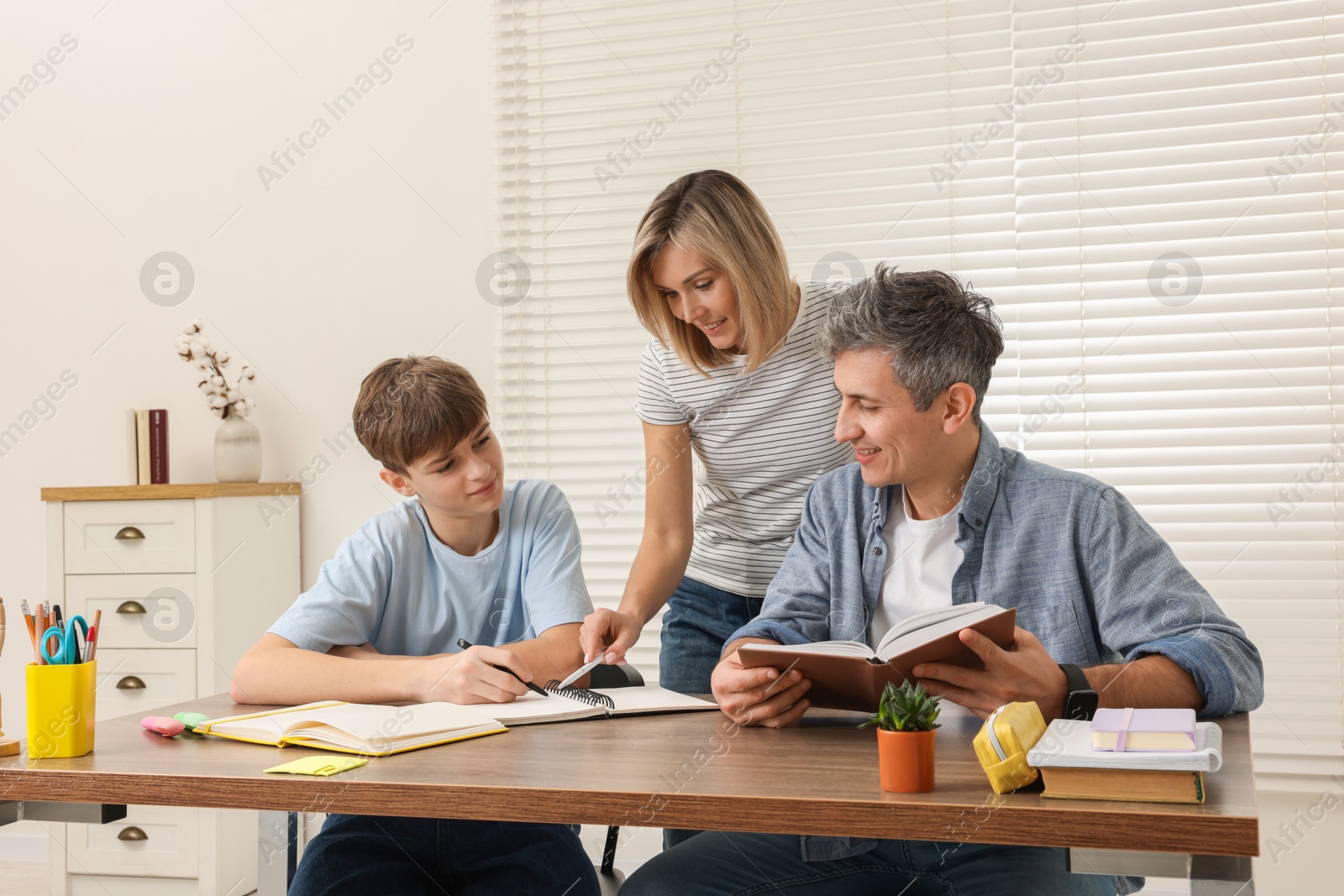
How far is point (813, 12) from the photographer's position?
3094 millimetres

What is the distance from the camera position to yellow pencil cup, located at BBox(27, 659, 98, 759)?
136 centimetres

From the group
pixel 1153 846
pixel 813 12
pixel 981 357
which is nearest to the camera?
pixel 1153 846

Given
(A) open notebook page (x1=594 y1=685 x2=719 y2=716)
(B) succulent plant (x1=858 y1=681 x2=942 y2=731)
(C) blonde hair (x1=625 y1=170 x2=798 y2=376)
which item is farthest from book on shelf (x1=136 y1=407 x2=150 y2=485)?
(B) succulent plant (x1=858 y1=681 x2=942 y2=731)

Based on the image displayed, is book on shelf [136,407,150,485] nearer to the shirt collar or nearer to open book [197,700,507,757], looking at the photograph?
open book [197,700,507,757]

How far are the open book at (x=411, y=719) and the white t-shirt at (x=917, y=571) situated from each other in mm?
313

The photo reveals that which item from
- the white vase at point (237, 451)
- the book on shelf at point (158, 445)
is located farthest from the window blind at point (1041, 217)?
the book on shelf at point (158, 445)

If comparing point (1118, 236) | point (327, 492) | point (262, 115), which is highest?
point (262, 115)

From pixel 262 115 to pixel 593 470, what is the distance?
1.55 metres

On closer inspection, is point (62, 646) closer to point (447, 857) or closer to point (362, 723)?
point (362, 723)

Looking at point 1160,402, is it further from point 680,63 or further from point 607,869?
point 607,869

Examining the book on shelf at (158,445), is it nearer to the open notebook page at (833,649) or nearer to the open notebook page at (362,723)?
the open notebook page at (362,723)

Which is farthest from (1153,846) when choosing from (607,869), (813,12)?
(813,12)

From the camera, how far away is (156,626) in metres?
3.02

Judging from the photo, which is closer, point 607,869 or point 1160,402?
point 607,869
